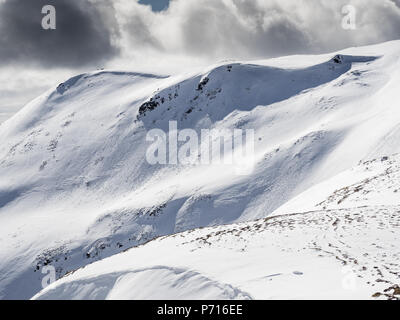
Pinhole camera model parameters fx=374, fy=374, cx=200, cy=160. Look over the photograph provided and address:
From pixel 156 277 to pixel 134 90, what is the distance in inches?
3546

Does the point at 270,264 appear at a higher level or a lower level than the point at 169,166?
lower

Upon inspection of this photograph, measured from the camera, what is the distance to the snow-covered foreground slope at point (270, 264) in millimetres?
9875

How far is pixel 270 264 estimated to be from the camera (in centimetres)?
1180

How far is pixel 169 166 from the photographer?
67.6 metres

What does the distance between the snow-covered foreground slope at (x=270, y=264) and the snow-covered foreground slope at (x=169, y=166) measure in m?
13.8

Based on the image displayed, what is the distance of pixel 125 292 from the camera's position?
40.7 feet

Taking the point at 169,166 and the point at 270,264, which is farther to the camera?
the point at 169,166

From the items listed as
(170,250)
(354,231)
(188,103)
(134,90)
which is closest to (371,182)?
(354,231)

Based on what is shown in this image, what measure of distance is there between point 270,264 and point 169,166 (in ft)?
185

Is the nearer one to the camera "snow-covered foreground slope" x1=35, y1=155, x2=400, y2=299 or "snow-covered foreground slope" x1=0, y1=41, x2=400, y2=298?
"snow-covered foreground slope" x1=35, y1=155, x2=400, y2=299

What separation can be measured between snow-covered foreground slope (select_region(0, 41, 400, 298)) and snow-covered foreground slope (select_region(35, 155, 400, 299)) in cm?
1375

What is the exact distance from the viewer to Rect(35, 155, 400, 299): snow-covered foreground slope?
988 cm

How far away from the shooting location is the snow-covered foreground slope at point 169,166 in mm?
50844

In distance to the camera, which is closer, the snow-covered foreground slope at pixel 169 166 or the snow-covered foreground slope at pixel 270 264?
the snow-covered foreground slope at pixel 270 264
